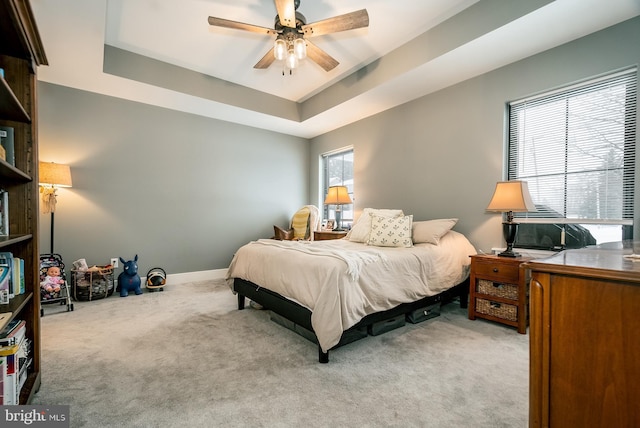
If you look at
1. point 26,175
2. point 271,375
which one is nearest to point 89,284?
point 26,175

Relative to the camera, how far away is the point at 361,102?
3916mm

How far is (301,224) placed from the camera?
5.02m

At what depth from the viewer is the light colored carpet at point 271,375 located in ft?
4.69

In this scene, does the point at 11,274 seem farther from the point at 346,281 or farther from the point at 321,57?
the point at 321,57

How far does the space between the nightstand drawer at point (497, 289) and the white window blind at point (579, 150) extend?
0.82 metres

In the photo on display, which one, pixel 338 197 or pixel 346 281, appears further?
pixel 338 197

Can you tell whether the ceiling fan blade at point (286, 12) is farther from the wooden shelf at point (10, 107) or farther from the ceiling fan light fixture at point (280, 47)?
the wooden shelf at point (10, 107)

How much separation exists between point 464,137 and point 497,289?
173cm

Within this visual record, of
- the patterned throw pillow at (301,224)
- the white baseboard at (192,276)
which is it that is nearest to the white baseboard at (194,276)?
the white baseboard at (192,276)

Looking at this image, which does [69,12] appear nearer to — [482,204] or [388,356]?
[388,356]

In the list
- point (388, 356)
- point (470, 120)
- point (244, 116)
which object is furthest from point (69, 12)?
point (470, 120)

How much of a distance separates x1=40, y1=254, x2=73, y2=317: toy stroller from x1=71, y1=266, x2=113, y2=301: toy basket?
0.12 m

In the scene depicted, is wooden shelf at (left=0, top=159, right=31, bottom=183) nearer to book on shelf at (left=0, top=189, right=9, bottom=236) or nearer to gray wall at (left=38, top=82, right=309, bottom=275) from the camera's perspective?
book on shelf at (left=0, top=189, right=9, bottom=236)

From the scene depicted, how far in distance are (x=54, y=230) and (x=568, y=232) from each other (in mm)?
5528
